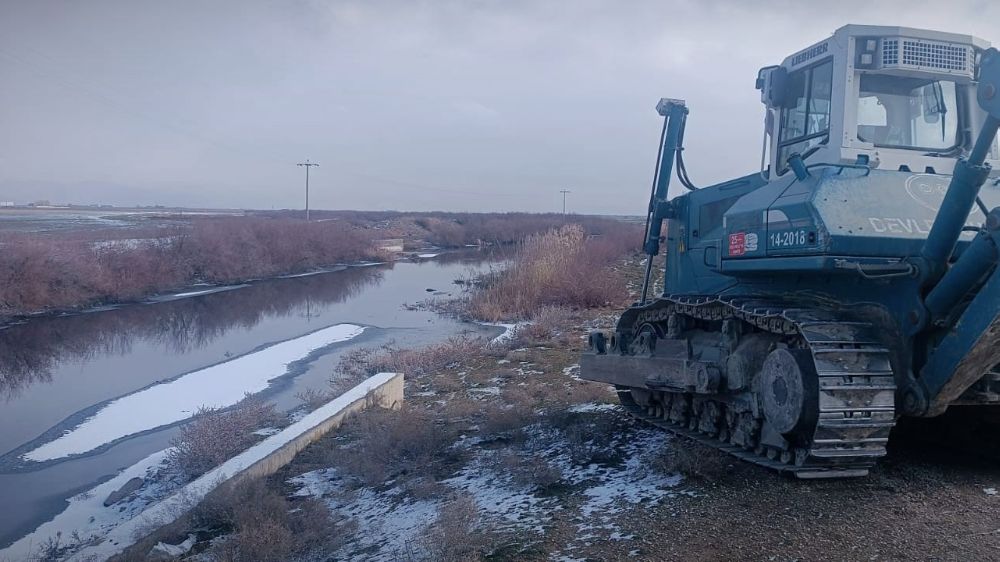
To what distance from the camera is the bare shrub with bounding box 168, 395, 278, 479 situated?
8.55 metres

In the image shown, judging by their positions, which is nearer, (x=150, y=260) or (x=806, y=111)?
(x=806, y=111)

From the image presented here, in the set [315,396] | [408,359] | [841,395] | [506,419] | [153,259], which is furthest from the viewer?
[153,259]

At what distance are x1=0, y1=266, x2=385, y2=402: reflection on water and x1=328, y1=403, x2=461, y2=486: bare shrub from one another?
7057mm

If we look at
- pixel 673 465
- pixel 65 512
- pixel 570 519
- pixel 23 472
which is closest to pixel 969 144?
pixel 673 465

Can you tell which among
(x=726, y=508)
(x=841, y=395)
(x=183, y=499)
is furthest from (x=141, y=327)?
(x=841, y=395)

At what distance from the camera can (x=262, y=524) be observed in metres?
6.00

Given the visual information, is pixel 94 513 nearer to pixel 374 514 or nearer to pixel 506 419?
pixel 374 514

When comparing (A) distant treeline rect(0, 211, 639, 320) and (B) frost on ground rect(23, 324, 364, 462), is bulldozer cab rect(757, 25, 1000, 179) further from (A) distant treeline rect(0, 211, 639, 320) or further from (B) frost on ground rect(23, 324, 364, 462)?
(A) distant treeline rect(0, 211, 639, 320)

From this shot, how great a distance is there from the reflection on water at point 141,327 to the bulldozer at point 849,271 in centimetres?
1101

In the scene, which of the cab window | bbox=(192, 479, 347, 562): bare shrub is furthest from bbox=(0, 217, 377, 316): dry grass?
the cab window

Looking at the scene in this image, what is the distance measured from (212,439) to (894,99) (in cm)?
705

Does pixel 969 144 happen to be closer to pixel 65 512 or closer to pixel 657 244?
pixel 657 244

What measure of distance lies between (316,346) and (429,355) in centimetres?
352

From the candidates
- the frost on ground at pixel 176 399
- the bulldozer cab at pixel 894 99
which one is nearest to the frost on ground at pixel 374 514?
the bulldozer cab at pixel 894 99
